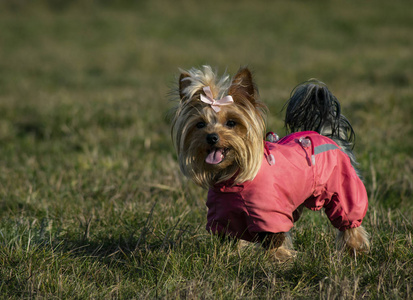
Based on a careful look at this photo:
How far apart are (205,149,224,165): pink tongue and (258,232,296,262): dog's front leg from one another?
573mm

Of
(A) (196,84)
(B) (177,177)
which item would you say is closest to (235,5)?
(B) (177,177)

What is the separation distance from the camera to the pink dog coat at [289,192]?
127 inches

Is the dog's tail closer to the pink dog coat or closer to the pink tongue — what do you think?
the pink dog coat

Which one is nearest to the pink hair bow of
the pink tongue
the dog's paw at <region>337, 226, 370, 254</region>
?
the pink tongue

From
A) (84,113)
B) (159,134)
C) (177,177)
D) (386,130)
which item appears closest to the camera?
(177,177)

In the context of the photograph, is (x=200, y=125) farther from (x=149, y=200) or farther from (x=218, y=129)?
(x=149, y=200)

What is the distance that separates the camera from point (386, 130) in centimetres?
682

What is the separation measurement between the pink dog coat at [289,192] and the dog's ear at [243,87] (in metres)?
0.43

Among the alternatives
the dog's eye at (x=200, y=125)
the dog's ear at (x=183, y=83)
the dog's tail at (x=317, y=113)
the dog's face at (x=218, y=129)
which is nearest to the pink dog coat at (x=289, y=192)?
the dog's face at (x=218, y=129)

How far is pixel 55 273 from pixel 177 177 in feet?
7.48

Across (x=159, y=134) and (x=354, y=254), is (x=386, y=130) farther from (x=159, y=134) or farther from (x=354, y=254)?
(x=354, y=254)

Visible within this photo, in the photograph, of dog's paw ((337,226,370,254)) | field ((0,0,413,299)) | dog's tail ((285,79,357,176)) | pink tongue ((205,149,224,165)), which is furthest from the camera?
dog's tail ((285,79,357,176))

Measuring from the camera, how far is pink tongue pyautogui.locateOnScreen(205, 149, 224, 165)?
127 inches

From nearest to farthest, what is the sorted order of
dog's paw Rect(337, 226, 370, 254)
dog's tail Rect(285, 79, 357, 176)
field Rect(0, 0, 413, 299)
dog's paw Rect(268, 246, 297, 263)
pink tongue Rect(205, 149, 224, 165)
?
field Rect(0, 0, 413, 299) < pink tongue Rect(205, 149, 224, 165) < dog's paw Rect(268, 246, 297, 263) < dog's paw Rect(337, 226, 370, 254) < dog's tail Rect(285, 79, 357, 176)
